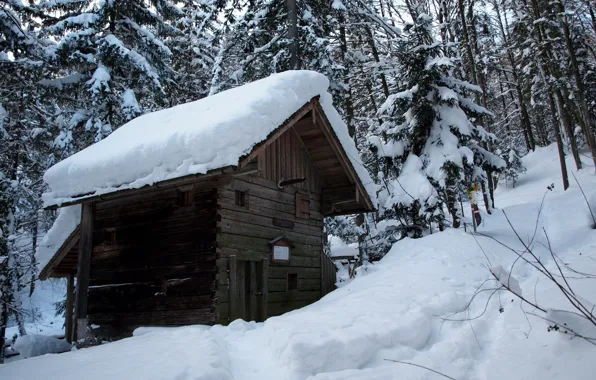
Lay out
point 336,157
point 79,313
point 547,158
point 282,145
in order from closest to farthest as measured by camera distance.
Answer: point 79,313
point 282,145
point 336,157
point 547,158

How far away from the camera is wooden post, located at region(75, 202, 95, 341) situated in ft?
34.5

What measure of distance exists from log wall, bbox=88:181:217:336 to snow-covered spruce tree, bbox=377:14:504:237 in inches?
236

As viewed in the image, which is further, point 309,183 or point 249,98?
point 309,183

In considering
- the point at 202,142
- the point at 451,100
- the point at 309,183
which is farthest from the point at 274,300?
the point at 451,100

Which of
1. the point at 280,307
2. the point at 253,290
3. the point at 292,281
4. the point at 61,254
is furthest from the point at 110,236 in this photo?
the point at 292,281

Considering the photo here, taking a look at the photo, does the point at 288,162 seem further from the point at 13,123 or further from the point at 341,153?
the point at 13,123

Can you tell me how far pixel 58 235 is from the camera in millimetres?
13188

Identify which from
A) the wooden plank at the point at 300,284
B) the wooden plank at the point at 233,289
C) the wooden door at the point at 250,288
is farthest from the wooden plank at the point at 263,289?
the wooden plank at the point at 233,289

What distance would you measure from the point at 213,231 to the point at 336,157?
457 centimetres

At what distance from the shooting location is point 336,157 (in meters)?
12.5

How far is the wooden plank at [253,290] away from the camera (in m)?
10.2

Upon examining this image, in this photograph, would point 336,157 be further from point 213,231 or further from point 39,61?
point 39,61

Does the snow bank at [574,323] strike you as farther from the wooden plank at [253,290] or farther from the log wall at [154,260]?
the wooden plank at [253,290]

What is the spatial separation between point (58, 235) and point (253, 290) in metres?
6.76
